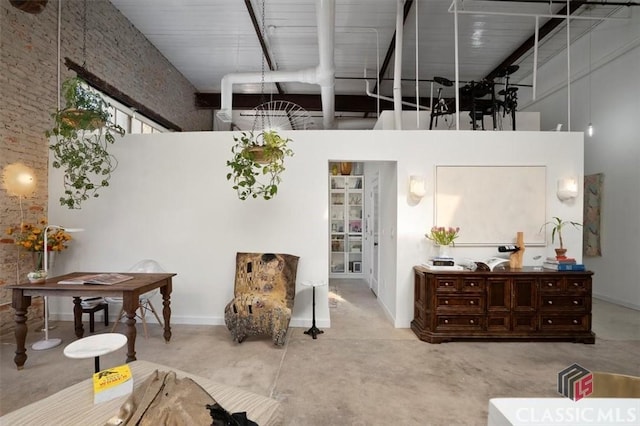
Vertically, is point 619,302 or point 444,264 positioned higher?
point 444,264

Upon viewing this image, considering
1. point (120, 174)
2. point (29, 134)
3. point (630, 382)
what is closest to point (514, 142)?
point (630, 382)

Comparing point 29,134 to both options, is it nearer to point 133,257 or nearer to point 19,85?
point 19,85

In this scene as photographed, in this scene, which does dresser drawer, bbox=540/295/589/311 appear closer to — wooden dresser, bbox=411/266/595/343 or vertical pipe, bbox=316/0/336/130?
wooden dresser, bbox=411/266/595/343

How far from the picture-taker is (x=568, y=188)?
4.01 m

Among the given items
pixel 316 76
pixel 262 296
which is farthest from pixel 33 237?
pixel 316 76

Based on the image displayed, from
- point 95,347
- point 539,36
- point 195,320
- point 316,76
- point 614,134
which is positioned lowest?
point 195,320

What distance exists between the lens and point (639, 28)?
4.73 m

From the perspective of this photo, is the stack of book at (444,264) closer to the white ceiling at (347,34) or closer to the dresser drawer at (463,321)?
the dresser drawer at (463,321)

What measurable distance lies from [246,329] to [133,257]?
6.90 feet

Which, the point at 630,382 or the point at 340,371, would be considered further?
the point at 340,371

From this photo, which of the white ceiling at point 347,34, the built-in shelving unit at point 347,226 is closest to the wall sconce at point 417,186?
the white ceiling at point 347,34

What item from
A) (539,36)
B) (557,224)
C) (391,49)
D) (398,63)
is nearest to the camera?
(557,224)

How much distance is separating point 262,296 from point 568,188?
414cm

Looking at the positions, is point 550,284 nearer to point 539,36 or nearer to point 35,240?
point 539,36
